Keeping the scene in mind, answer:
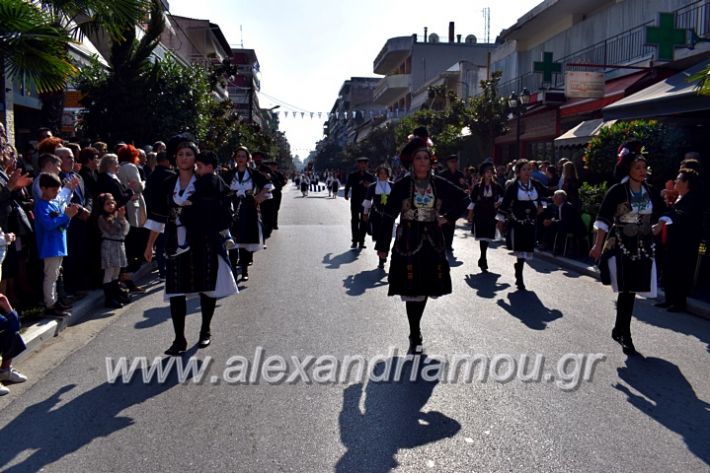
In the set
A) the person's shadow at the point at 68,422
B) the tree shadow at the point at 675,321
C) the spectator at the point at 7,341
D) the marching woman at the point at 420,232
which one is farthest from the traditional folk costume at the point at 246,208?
the tree shadow at the point at 675,321

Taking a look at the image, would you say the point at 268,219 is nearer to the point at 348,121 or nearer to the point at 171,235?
the point at 171,235

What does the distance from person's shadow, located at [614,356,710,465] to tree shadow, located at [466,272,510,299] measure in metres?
3.24

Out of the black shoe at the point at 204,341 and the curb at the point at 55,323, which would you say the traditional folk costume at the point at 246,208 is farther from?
the black shoe at the point at 204,341

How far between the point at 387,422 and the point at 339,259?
8.42 meters

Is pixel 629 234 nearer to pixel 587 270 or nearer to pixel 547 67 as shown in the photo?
pixel 587 270

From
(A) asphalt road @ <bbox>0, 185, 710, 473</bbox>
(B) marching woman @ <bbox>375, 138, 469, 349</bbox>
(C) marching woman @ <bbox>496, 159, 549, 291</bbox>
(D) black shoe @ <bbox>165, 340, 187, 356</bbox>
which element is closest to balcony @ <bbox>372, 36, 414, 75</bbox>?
(C) marching woman @ <bbox>496, 159, 549, 291</bbox>

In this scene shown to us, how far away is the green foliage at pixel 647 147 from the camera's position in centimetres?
1202

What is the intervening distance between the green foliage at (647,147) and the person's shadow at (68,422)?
31.3 feet

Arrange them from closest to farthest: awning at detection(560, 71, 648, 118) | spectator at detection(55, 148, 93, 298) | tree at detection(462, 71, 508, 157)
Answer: spectator at detection(55, 148, 93, 298), awning at detection(560, 71, 648, 118), tree at detection(462, 71, 508, 157)

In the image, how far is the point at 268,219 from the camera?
15.1m

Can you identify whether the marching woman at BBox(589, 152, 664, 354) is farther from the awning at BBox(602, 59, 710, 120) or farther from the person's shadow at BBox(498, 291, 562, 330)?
the awning at BBox(602, 59, 710, 120)

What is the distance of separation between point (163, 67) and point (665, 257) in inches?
466

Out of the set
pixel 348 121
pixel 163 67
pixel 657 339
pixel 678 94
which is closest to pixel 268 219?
pixel 163 67

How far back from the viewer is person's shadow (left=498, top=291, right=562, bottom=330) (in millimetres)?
7524
